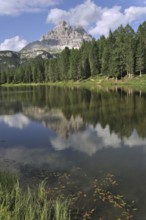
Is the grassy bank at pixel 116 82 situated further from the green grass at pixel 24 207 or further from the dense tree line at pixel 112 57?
the green grass at pixel 24 207

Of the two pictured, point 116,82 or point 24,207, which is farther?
point 116,82

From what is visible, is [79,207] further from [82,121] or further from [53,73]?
[53,73]

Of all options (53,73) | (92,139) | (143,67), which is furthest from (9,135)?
(53,73)

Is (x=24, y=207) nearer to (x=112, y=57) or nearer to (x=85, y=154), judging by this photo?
(x=85, y=154)

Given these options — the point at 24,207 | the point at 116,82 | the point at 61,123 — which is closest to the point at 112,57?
the point at 116,82

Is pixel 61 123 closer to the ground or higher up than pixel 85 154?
higher up

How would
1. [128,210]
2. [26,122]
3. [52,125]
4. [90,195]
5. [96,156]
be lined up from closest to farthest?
1. [128,210]
2. [90,195]
3. [96,156]
4. [52,125]
5. [26,122]

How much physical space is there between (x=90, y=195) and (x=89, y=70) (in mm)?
137894

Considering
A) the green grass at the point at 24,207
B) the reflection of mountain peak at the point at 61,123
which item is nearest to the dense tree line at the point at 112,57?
the reflection of mountain peak at the point at 61,123

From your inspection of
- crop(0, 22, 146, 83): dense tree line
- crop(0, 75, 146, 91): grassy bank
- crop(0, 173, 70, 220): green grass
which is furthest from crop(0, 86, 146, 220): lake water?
crop(0, 22, 146, 83): dense tree line

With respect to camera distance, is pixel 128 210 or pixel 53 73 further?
pixel 53 73

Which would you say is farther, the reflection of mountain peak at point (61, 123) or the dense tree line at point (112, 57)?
the dense tree line at point (112, 57)

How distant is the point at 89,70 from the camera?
150250mm

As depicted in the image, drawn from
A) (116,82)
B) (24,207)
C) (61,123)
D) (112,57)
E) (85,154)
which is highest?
(112,57)
